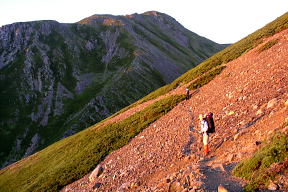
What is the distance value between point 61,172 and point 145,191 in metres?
17.7

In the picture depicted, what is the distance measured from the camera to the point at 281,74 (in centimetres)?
2239

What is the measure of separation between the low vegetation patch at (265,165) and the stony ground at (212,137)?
53 cm

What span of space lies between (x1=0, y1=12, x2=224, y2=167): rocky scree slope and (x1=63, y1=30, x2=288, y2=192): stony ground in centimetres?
7350

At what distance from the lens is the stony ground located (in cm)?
1413

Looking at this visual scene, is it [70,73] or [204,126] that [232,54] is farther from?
[70,73]

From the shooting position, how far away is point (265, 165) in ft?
35.7

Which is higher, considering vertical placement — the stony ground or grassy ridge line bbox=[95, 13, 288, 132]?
grassy ridge line bbox=[95, 13, 288, 132]

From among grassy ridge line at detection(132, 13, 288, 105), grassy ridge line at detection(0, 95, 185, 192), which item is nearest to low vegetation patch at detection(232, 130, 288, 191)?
grassy ridge line at detection(0, 95, 185, 192)

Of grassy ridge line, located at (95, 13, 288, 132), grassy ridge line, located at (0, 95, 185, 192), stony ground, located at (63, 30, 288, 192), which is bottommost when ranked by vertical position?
grassy ridge line, located at (0, 95, 185, 192)

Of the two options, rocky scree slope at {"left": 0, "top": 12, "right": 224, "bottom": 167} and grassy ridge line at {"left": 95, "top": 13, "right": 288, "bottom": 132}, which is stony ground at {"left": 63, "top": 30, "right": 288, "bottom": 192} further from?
rocky scree slope at {"left": 0, "top": 12, "right": 224, "bottom": 167}

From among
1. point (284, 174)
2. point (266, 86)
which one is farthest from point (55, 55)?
point (284, 174)

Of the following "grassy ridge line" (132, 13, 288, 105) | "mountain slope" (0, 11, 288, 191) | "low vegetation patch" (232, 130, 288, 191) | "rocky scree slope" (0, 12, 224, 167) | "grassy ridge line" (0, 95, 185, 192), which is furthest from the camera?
"rocky scree slope" (0, 12, 224, 167)

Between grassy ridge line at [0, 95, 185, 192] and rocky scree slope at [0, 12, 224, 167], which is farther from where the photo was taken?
rocky scree slope at [0, 12, 224, 167]

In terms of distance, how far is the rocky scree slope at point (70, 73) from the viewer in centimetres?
10312
